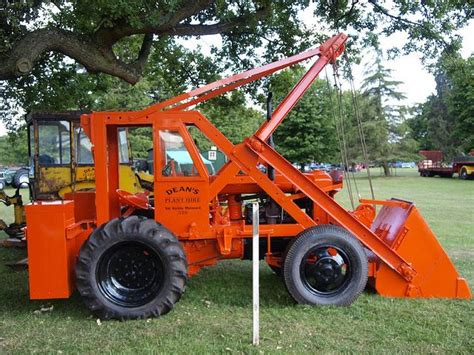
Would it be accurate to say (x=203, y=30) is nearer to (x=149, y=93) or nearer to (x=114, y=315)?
(x=114, y=315)

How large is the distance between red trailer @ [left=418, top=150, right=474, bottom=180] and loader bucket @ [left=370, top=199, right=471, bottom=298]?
31370mm

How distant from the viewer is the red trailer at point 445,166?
3444 centimetres

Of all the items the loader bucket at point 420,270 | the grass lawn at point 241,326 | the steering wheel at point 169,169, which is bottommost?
the grass lawn at point 241,326

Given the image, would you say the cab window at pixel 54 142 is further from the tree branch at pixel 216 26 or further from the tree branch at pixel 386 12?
the tree branch at pixel 386 12


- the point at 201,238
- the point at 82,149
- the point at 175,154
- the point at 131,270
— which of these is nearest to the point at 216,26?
the point at 82,149

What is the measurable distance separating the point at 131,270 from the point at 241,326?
1421 millimetres

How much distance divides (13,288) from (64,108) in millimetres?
6012

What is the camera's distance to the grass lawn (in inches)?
179

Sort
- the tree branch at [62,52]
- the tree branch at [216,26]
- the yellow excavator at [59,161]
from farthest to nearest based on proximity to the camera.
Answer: the yellow excavator at [59,161] → the tree branch at [216,26] → the tree branch at [62,52]

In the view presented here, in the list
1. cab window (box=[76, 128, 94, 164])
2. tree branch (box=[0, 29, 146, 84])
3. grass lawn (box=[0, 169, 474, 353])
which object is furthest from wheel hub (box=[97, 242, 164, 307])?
cab window (box=[76, 128, 94, 164])

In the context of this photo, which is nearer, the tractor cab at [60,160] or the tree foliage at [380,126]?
the tractor cab at [60,160]

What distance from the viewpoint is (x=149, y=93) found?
35.2 meters

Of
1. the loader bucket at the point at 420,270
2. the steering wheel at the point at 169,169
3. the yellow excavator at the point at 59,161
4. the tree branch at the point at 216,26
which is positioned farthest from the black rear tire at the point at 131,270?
the yellow excavator at the point at 59,161

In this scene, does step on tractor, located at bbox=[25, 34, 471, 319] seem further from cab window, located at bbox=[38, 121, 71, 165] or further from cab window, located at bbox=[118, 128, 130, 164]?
cab window, located at bbox=[38, 121, 71, 165]
